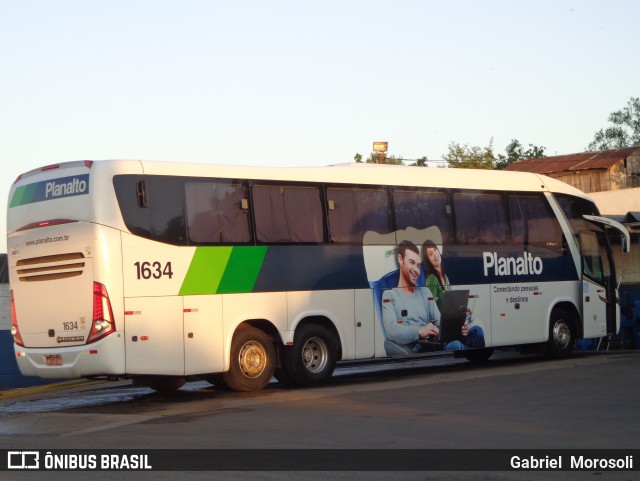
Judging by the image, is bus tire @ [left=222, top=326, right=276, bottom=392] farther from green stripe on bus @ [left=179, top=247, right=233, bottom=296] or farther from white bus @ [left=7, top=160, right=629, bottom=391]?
green stripe on bus @ [left=179, top=247, right=233, bottom=296]

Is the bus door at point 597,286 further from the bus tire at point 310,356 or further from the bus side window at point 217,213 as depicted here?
the bus side window at point 217,213

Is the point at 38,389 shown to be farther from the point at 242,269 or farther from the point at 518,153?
the point at 518,153

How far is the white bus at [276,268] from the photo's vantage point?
16.0 meters

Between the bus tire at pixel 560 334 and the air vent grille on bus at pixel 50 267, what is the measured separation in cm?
1058

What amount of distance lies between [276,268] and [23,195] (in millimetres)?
4096

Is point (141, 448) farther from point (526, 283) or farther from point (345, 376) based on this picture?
point (526, 283)

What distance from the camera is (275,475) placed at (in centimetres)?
945

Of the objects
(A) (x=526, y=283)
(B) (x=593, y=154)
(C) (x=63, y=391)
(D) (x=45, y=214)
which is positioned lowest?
(C) (x=63, y=391)

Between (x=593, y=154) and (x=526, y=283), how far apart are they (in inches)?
1753

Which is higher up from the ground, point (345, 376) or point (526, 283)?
point (526, 283)

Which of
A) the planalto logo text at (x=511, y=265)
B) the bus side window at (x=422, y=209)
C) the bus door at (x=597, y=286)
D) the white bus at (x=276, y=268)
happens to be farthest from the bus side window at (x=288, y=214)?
the bus door at (x=597, y=286)

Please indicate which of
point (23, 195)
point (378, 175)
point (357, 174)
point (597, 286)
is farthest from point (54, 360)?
point (597, 286)

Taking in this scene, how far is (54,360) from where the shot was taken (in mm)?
16297

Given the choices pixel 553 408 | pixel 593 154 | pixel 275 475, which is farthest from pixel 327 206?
pixel 593 154
